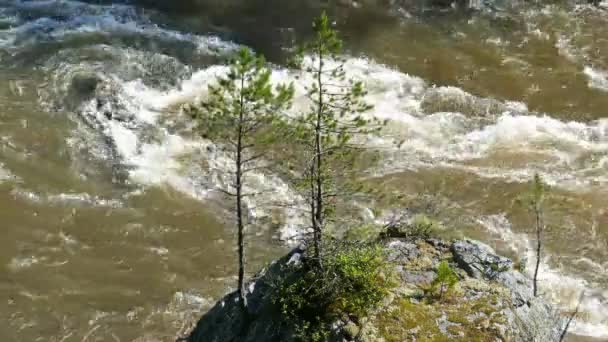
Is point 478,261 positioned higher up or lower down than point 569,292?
higher up

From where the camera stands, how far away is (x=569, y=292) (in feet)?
47.2

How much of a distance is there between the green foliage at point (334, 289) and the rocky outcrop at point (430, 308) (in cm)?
15

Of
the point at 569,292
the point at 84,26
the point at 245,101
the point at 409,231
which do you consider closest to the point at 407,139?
the point at 569,292

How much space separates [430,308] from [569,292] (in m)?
5.88

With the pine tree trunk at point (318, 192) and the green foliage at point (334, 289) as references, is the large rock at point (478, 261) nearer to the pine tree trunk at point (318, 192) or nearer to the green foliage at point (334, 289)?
the green foliage at point (334, 289)

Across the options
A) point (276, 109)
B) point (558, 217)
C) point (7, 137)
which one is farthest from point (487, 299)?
point (7, 137)

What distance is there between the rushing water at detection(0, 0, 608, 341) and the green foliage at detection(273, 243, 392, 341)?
330 centimetres

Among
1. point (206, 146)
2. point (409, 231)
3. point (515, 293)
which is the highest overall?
point (409, 231)

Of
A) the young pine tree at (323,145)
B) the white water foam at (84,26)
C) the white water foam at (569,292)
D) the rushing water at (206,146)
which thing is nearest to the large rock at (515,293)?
the young pine tree at (323,145)

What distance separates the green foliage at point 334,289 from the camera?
943 cm

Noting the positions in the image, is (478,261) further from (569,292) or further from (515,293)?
(569,292)

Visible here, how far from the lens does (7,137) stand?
1786 cm

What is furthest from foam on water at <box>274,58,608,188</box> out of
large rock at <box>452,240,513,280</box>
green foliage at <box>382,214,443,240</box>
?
large rock at <box>452,240,513,280</box>

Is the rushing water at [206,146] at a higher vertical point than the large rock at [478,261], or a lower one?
lower
